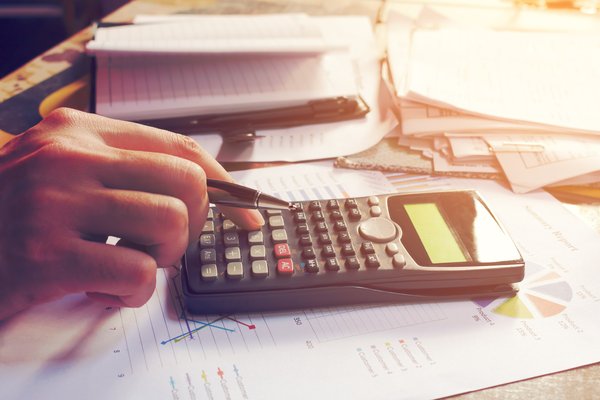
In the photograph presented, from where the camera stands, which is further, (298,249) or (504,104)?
(504,104)

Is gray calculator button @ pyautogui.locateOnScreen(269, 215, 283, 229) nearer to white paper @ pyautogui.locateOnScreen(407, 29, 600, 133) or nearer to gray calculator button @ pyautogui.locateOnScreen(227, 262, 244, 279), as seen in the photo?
gray calculator button @ pyautogui.locateOnScreen(227, 262, 244, 279)

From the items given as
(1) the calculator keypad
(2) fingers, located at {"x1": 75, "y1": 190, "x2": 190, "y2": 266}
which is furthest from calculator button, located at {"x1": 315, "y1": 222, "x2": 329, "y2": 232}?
(2) fingers, located at {"x1": 75, "y1": 190, "x2": 190, "y2": 266}

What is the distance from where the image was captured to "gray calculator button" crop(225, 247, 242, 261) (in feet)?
1.36

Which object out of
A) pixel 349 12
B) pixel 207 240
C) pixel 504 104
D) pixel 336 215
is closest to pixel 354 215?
pixel 336 215

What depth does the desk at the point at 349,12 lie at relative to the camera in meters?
0.36

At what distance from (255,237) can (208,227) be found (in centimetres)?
4

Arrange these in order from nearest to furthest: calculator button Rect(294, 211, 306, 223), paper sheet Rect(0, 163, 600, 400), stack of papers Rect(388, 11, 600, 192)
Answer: paper sheet Rect(0, 163, 600, 400)
calculator button Rect(294, 211, 306, 223)
stack of papers Rect(388, 11, 600, 192)

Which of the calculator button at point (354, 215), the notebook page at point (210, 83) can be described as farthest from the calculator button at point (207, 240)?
the notebook page at point (210, 83)

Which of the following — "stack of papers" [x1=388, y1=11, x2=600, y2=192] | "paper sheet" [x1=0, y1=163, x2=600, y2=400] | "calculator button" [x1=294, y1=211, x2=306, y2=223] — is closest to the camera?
"paper sheet" [x1=0, y1=163, x2=600, y2=400]

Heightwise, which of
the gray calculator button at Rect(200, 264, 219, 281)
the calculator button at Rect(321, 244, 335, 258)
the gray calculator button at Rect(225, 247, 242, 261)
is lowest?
the gray calculator button at Rect(200, 264, 219, 281)

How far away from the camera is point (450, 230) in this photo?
0.45m

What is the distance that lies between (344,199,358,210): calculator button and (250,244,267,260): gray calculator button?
0.08 metres

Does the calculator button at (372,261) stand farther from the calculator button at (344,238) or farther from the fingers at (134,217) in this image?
the fingers at (134,217)

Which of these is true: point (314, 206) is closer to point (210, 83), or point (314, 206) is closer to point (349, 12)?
point (210, 83)
